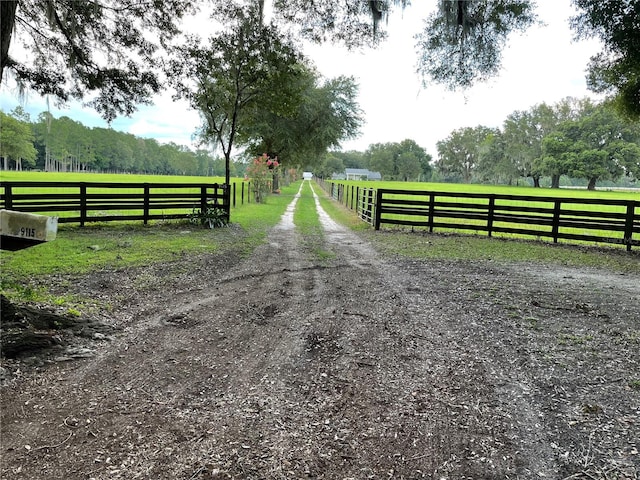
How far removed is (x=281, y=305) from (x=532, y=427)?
2.98 meters

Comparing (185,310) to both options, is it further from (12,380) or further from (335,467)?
(335,467)

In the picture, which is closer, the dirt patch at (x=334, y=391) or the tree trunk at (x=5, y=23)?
the dirt patch at (x=334, y=391)

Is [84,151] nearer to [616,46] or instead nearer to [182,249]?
[182,249]

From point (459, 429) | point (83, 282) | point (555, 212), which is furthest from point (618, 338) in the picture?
point (555, 212)

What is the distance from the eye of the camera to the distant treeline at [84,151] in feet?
212

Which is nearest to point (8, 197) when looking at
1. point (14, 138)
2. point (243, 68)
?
point (243, 68)

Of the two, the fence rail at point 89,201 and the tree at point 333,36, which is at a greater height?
the tree at point 333,36

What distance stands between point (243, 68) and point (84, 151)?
336ft

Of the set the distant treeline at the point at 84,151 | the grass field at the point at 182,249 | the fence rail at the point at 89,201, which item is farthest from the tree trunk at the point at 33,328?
the distant treeline at the point at 84,151

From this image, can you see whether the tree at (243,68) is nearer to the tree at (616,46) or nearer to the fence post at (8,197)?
the fence post at (8,197)

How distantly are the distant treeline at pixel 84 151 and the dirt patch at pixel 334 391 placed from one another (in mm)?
64463

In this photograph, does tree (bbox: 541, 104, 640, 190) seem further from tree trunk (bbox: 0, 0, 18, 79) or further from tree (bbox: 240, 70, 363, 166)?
tree trunk (bbox: 0, 0, 18, 79)

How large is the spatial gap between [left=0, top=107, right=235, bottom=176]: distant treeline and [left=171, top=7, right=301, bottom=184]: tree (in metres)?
54.5

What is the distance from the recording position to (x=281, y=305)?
492 centimetres
